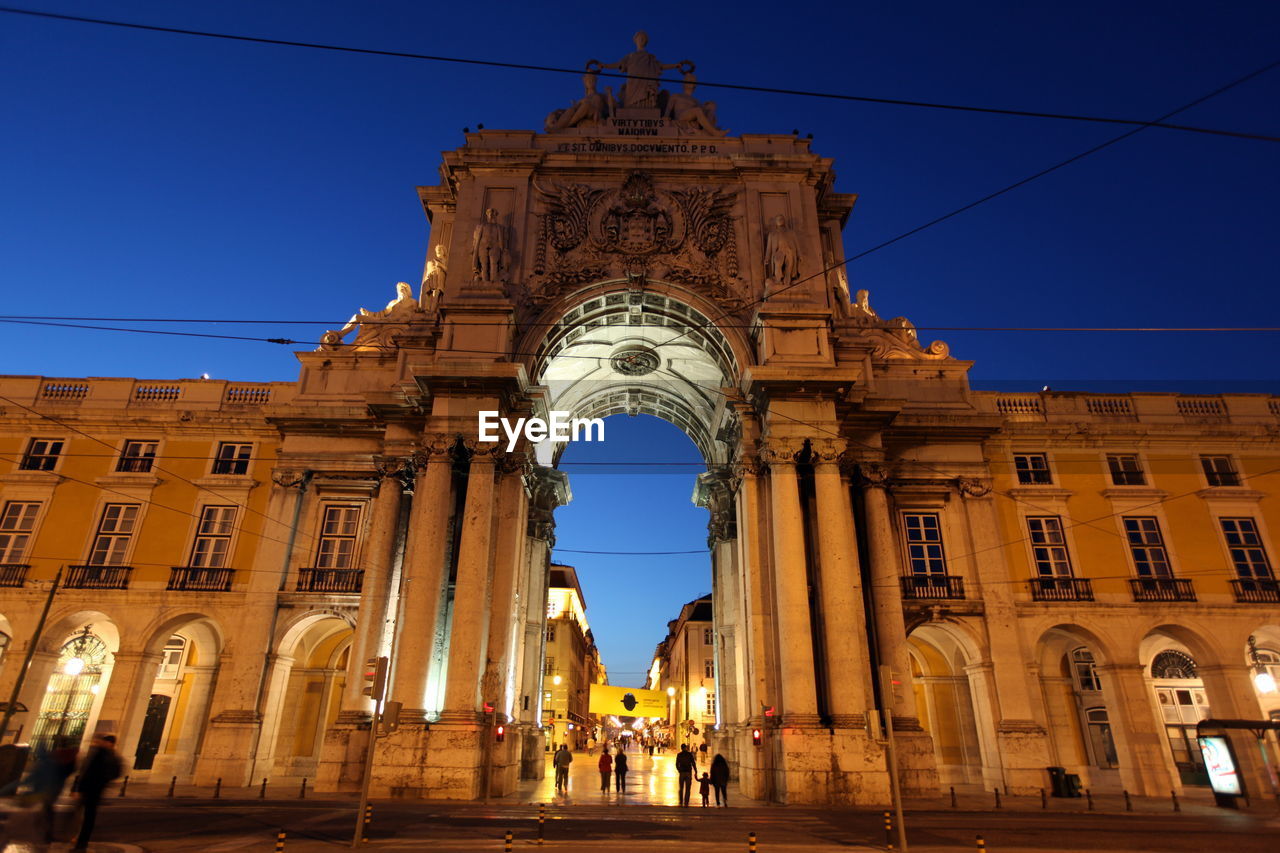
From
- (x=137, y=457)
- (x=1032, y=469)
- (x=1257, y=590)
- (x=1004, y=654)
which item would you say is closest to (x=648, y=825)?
(x=1004, y=654)

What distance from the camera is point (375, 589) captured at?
25.9 meters

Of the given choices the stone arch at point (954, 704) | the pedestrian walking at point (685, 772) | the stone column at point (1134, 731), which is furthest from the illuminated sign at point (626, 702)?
the stone column at point (1134, 731)

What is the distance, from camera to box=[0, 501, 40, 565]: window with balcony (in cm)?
2892

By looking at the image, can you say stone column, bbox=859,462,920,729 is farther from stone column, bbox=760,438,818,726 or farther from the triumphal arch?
stone column, bbox=760,438,818,726

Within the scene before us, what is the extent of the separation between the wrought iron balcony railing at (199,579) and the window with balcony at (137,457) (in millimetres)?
4665

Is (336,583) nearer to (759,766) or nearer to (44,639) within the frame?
(44,639)

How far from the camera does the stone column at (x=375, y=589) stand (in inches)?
969

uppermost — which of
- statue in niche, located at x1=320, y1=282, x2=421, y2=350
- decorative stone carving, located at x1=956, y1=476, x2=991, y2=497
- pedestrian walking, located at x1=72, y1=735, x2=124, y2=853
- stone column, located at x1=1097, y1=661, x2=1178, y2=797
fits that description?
statue in niche, located at x1=320, y1=282, x2=421, y2=350

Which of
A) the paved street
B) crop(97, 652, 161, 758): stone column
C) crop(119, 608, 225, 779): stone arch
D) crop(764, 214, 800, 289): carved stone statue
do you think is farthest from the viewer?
crop(764, 214, 800, 289): carved stone statue

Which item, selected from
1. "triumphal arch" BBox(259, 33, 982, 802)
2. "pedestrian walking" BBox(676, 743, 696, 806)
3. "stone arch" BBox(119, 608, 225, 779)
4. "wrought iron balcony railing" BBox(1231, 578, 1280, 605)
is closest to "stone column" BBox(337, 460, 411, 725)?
"triumphal arch" BBox(259, 33, 982, 802)

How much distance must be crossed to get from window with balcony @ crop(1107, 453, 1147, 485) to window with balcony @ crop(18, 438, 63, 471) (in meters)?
41.5

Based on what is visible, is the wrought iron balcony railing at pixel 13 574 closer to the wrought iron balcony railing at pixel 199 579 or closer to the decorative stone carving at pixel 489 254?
the wrought iron balcony railing at pixel 199 579

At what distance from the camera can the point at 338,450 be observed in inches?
1175

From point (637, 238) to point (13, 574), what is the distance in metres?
26.3
